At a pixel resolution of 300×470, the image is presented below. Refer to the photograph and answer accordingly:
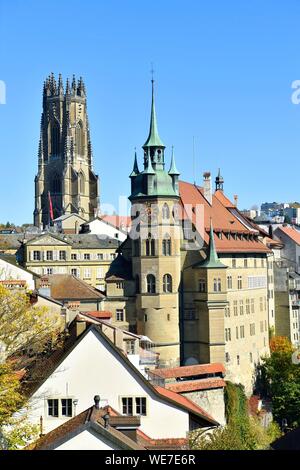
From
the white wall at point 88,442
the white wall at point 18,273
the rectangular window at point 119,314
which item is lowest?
the white wall at point 88,442

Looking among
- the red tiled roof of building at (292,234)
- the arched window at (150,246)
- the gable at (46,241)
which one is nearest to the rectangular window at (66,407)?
the arched window at (150,246)

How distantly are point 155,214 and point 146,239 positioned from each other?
2.12 metres

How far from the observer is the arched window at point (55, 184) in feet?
518

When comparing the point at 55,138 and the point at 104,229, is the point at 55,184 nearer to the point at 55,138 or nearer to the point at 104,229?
the point at 55,138

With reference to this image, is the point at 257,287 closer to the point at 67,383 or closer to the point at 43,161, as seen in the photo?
the point at 67,383

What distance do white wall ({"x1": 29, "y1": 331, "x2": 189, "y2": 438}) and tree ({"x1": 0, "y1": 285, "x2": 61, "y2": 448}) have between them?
54.4 inches

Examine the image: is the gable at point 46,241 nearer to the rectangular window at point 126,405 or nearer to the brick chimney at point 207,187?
the brick chimney at point 207,187

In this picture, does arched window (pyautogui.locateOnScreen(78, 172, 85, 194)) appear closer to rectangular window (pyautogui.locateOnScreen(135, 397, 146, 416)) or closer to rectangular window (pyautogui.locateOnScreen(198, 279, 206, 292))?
rectangular window (pyautogui.locateOnScreen(198, 279, 206, 292))

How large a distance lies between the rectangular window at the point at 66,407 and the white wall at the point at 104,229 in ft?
250

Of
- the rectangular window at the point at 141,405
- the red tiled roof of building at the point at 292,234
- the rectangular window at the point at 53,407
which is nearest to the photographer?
the rectangular window at the point at 141,405

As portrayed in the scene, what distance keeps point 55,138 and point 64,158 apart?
6714mm

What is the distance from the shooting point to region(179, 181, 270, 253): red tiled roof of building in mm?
69938

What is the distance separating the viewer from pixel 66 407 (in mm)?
30094

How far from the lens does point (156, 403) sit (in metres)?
30.3
